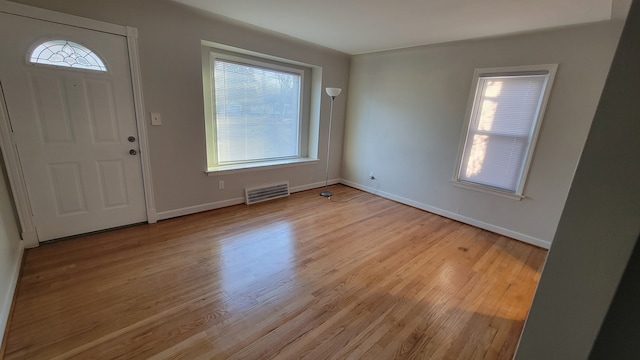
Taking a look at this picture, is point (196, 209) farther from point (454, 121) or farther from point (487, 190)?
point (487, 190)

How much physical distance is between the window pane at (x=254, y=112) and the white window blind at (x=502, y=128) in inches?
109

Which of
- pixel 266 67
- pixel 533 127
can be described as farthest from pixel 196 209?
pixel 533 127

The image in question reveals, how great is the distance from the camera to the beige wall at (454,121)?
258 centimetres

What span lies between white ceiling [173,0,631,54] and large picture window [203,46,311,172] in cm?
64

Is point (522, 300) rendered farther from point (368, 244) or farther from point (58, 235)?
point (58, 235)

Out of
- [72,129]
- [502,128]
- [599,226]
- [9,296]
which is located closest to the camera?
[599,226]

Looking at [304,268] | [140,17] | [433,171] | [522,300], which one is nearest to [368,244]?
[304,268]

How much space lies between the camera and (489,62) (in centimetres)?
308

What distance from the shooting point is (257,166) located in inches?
152

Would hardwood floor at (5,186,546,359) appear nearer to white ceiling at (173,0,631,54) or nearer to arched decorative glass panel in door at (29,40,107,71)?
arched decorative glass panel in door at (29,40,107,71)

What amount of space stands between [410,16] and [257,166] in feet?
8.92

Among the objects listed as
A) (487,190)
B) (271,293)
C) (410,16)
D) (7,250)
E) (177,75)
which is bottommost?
(271,293)

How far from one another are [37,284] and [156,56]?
230 centimetres

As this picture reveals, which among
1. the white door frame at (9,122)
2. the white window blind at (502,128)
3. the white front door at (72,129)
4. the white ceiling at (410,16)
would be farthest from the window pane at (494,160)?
the white front door at (72,129)
